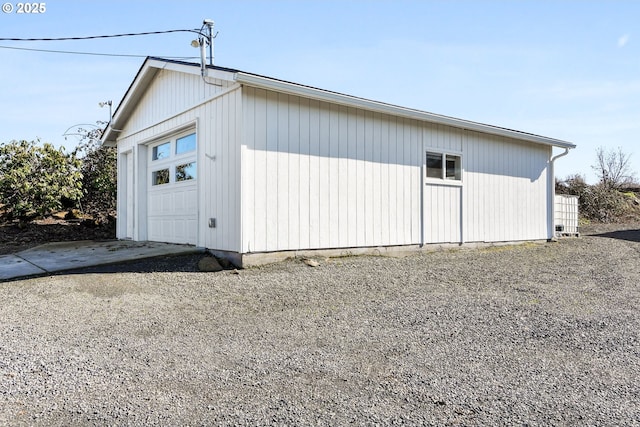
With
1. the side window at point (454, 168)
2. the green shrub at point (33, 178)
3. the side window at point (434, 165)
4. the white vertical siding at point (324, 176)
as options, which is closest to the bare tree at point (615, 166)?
the side window at point (454, 168)

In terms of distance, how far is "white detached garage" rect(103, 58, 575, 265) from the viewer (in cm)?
670

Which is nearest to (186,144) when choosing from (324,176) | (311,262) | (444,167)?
(324,176)

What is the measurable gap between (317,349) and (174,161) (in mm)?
6539

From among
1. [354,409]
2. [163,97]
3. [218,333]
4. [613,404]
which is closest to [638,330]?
[613,404]

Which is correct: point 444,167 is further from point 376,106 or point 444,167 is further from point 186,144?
point 186,144

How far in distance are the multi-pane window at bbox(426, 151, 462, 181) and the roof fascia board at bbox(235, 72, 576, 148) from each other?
688 mm

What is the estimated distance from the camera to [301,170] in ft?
23.3

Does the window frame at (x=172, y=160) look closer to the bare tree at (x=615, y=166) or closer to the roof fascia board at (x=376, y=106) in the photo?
the roof fascia board at (x=376, y=106)

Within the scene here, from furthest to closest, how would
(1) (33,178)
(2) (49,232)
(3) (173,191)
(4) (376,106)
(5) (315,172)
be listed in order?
(2) (49,232) < (1) (33,178) < (3) (173,191) < (4) (376,106) < (5) (315,172)

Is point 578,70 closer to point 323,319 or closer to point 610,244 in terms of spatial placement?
point 610,244

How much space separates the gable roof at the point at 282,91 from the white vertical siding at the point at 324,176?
31cm

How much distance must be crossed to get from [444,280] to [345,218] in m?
2.25

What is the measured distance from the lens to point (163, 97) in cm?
897

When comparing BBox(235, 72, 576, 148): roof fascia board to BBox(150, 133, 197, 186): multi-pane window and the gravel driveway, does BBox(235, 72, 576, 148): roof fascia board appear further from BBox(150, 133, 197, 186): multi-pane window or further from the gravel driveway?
the gravel driveway
